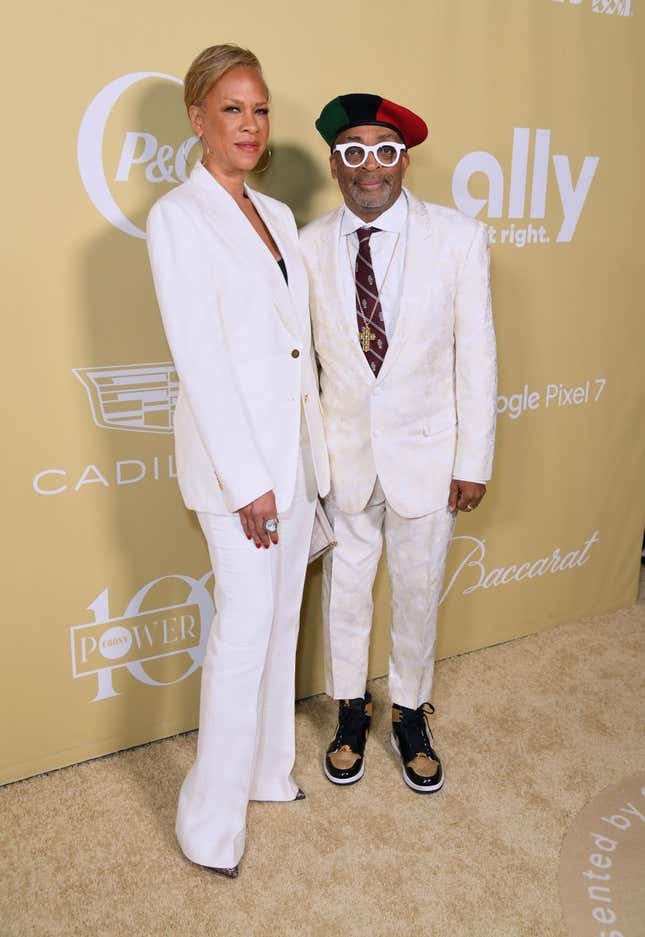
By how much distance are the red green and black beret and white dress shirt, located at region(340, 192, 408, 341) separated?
0.56 feet

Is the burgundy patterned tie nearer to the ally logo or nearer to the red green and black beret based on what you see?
the red green and black beret

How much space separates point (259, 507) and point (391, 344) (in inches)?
21.3

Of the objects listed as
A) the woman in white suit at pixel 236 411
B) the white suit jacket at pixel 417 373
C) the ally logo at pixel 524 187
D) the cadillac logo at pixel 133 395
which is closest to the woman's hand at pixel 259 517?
the woman in white suit at pixel 236 411

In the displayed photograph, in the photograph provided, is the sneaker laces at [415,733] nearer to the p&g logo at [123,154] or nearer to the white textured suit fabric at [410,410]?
the white textured suit fabric at [410,410]

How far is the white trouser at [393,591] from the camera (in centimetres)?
231

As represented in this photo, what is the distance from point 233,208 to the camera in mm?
1823

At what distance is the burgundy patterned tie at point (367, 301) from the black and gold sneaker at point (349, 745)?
1049mm

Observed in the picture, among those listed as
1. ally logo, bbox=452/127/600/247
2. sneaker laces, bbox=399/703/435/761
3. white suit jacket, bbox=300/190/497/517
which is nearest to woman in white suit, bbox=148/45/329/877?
white suit jacket, bbox=300/190/497/517

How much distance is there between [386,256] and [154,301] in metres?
0.59

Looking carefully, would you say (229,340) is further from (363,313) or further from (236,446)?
(363,313)

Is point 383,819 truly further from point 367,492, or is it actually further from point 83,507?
point 83,507

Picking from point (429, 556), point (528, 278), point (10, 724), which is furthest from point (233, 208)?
point (10, 724)

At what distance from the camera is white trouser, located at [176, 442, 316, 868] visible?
76.4 inches

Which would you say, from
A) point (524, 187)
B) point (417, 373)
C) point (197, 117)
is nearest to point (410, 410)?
point (417, 373)
